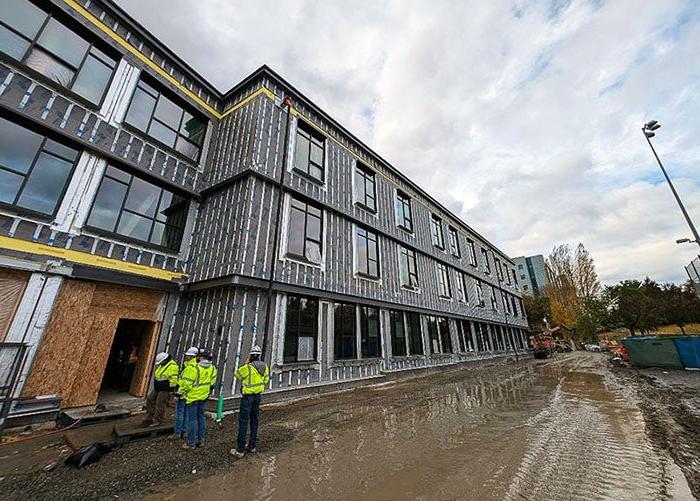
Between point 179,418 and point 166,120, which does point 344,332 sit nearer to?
point 179,418

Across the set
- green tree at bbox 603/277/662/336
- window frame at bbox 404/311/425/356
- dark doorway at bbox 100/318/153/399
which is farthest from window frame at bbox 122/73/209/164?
green tree at bbox 603/277/662/336

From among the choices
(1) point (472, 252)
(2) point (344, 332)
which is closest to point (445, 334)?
(2) point (344, 332)

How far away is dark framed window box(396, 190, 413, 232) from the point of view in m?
17.2

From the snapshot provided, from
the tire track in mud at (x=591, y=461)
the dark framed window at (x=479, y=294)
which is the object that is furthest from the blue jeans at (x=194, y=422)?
the dark framed window at (x=479, y=294)

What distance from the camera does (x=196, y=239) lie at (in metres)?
10.1

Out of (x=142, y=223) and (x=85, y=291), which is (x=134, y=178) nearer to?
(x=142, y=223)

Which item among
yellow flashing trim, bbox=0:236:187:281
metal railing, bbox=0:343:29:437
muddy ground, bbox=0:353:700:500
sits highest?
yellow flashing trim, bbox=0:236:187:281

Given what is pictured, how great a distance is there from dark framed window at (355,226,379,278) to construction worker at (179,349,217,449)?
816cm

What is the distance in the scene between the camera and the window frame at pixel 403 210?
1691 cm

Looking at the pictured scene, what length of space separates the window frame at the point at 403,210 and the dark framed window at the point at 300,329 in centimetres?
835

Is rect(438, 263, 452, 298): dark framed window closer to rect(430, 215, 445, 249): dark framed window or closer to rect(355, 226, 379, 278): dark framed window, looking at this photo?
rect(430, 215, 445, 249): dark framed window

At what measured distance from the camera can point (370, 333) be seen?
12.6 m

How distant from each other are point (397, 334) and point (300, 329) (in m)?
6.23

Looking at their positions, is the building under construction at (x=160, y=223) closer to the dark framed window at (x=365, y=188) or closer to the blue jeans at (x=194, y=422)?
the dark framed window at (x=365, y=188)
